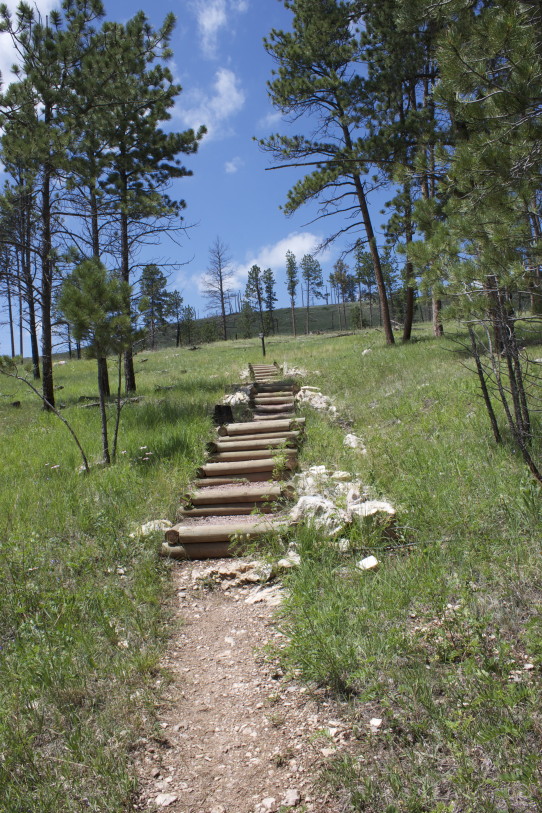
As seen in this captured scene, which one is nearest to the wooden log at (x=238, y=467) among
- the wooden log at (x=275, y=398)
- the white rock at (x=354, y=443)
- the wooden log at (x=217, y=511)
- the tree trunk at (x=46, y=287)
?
the white rock at (x=354, y=443)

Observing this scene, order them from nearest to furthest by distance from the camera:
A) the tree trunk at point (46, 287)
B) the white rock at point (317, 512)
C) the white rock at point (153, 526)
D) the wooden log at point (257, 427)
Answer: the white rock at point (317, 512) → the white rock at point (153, 526) → the wooden log at point (257, 427) → the tree trunk at point (46, 287)

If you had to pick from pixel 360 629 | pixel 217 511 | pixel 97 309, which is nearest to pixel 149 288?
pixel 97 309

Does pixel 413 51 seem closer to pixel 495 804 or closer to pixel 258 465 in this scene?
pixel 258 465

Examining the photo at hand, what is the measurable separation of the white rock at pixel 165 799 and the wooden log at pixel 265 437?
551cm

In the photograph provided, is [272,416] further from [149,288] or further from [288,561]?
[288,561]

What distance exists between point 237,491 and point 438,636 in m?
3.42

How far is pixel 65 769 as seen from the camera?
7.50 ft

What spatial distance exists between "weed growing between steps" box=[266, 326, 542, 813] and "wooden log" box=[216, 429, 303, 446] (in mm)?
2413

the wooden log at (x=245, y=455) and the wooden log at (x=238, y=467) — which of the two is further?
the wooden log at (x=245, y=455)

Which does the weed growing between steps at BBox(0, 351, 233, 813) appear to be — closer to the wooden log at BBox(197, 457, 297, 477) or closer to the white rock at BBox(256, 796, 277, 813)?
the wooden log at BBox(197, 457, 297, 477)

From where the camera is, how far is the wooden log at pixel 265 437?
7.75 m

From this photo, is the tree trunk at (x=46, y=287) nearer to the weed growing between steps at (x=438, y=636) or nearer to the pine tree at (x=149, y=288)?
the pine tree at (x=149, y=288)

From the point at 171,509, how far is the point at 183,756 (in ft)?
10.7

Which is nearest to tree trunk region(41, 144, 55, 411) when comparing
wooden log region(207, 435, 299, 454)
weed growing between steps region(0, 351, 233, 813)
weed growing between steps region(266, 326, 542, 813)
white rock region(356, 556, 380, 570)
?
weed growing between steps region(0, 351, 233, 813)
